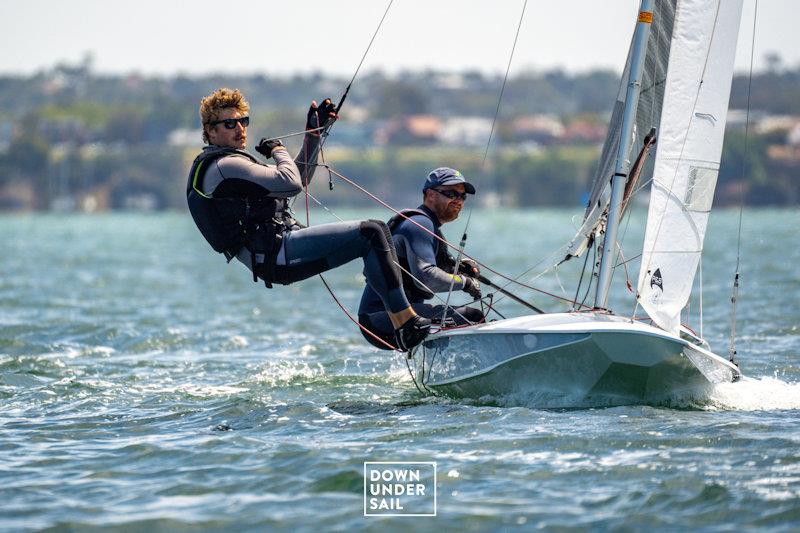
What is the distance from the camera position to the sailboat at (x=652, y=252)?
7.27m

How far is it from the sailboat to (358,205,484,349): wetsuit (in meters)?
0.29

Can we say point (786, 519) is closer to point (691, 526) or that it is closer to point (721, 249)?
point (691, 526)

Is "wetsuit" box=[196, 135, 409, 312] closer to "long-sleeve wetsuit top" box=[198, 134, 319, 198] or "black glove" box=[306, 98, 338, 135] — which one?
"long-sleeve wetsuit top" box=[198, 134, 319, 198]

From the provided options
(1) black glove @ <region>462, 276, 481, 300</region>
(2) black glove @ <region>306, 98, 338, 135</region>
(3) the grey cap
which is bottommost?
(1) black glove @ <region>462, 276, 481, 300</region>

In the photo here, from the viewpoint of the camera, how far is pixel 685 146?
7844 mm

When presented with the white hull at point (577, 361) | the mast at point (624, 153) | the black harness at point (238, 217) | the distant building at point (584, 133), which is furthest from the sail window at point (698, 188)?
the distant building at point (584, 133)

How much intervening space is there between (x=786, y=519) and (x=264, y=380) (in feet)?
15.3

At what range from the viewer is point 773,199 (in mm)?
103562

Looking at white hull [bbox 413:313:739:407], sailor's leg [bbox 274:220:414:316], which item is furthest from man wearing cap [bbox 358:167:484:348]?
white hull [bbox 413:313:739:407]

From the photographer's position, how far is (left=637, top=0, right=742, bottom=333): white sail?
778 centimetres

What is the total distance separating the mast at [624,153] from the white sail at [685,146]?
188mm

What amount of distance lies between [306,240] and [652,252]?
210cm

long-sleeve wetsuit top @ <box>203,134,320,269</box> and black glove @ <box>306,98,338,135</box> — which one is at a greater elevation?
black glove @ <box>306,98,338,135</box>

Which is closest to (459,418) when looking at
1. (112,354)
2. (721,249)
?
(112,354)
